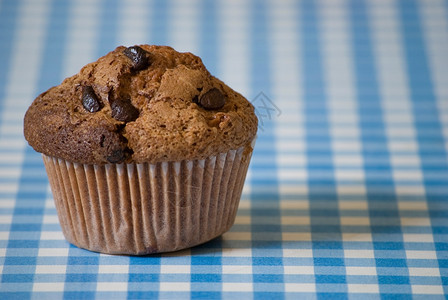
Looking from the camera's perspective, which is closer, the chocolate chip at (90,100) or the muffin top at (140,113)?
the muffin top at (140,113)

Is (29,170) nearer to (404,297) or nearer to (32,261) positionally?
(32,261)

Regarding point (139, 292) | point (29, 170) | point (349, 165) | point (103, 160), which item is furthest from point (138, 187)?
point (349, 165)

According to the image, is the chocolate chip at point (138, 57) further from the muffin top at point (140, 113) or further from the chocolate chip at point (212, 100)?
the chocolate chip at point (212, 100)

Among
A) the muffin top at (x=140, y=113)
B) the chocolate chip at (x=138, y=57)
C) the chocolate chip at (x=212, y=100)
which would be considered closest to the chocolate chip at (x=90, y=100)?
the muffin top at (x=140, y=113)

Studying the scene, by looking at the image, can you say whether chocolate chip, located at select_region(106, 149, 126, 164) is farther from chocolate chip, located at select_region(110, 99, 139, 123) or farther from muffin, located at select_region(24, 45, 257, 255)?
chocolate chip, located at select_region(110, 99, 139, 123)

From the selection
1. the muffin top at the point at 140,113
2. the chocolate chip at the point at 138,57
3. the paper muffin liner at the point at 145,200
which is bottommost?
the paper muffin liner at the point at 145,200

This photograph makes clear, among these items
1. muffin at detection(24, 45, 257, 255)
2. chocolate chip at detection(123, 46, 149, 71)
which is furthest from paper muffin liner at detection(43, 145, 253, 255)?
chocolate chip at detection(123, 46, 149, 71)

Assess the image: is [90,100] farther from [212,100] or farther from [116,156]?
[212,100]
